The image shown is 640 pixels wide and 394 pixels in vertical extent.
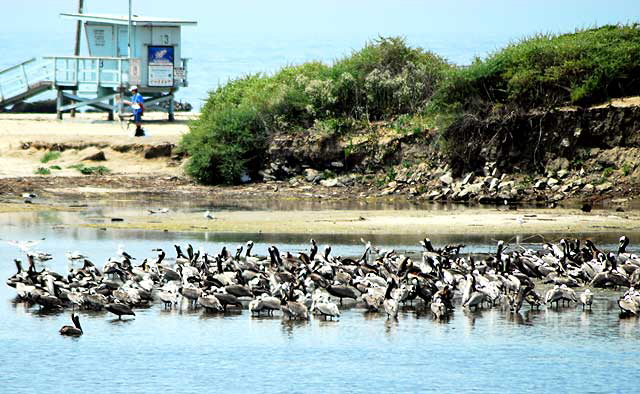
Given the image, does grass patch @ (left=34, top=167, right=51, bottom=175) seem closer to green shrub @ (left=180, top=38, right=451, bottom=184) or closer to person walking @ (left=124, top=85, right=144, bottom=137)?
green shrub @ (left=180, top=38, right=451, bottom=184)

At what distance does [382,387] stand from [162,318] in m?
5.38

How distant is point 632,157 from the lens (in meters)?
38.8

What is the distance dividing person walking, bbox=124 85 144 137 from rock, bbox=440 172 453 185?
11607 mm

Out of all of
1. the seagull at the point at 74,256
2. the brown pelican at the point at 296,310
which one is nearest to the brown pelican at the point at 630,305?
the brown pelican at the point at 296,310

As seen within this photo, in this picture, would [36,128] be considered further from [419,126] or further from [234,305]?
[234,305]

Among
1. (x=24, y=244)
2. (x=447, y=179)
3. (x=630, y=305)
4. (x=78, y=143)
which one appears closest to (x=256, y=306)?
(x=630, y=305)

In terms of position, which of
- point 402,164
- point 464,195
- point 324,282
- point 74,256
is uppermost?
point 402,164

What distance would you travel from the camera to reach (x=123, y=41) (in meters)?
52.0

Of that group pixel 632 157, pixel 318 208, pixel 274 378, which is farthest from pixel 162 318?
pixel 632 157

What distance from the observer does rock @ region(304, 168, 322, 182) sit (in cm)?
4222

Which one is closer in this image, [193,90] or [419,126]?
[419,126]

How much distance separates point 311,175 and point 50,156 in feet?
28.1

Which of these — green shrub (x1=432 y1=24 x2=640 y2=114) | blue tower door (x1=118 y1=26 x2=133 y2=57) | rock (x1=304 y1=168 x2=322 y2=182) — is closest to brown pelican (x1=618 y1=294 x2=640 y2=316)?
green shrub (x1=432 y1=24 x2=640 y2=114)

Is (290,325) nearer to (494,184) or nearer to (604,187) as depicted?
(494,184)
